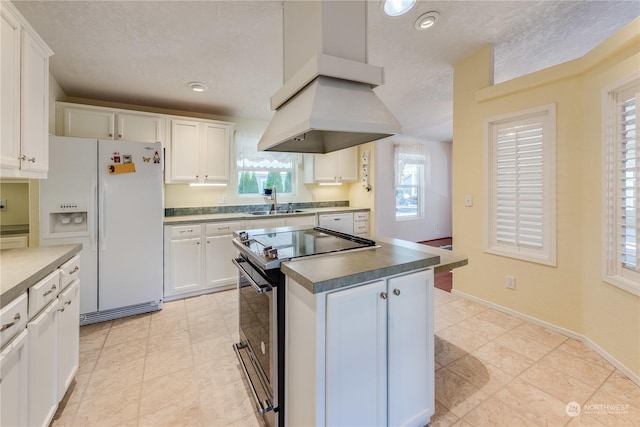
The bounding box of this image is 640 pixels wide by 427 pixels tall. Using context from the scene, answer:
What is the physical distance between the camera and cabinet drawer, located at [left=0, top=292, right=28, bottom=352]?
3.52 ft

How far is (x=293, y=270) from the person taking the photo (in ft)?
4.10

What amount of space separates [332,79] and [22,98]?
181 centimetres

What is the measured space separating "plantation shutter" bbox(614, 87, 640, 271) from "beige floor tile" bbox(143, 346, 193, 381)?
327 cm

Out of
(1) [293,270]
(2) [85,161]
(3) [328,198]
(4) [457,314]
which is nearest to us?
(1) [293,270]

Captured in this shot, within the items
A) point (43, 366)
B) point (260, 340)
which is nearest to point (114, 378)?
point (43, 366)

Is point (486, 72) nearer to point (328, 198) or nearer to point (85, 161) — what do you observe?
point (328, 198)

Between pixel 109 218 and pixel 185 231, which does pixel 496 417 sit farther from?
pixel 109 218

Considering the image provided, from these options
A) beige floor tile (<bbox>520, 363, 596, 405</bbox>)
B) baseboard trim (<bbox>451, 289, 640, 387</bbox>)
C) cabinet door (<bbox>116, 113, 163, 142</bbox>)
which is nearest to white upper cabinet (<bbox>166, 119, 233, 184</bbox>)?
cabinet door (<bbox>116, 113, 163, 142</bbox>)

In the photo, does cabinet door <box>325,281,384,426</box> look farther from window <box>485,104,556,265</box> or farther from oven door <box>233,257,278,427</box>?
window <box>485,104,556,265</box>

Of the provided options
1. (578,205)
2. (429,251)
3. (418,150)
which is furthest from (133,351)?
(418,150)

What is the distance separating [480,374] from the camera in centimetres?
191

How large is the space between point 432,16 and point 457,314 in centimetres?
271

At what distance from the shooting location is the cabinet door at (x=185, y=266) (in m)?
3.26

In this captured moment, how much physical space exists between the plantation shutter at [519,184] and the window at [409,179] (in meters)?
3.30
